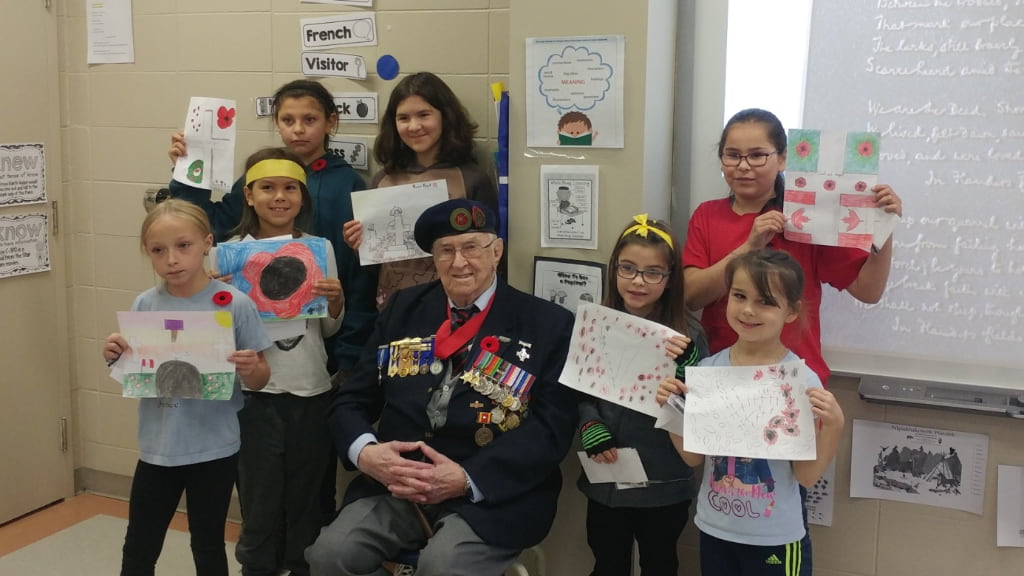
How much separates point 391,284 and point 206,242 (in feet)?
2.03

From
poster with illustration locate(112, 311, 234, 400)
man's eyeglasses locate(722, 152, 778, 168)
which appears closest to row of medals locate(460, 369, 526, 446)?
poster with illustration locate(112, 311, 234, 400)

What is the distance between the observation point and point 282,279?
2.48 m

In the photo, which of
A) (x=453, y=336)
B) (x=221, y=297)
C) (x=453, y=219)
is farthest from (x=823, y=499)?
(x=221, y=297)

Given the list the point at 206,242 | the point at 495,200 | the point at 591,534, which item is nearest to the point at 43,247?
the point at 206,242

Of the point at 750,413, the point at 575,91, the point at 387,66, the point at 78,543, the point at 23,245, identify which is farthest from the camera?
the point at 23,245

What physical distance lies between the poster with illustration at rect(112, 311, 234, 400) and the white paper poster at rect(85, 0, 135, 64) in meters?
1.59

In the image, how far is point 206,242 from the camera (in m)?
2.26

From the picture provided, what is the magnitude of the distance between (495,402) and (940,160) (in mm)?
1352

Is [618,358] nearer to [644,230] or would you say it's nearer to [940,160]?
[644,230]

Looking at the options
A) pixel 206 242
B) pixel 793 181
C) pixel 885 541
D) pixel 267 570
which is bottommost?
pixel 267 570

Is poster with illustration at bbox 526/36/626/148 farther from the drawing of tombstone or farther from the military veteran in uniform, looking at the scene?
the drawing of tombstone

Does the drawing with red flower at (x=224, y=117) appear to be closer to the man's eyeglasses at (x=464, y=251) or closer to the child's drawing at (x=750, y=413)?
the man's eyeglasses at (x=464, y=251)

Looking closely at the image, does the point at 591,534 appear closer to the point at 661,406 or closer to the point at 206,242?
the point at 661,406

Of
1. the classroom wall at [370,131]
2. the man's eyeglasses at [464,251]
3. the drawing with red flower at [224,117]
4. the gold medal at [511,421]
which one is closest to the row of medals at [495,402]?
the gold medal at [511,421]
